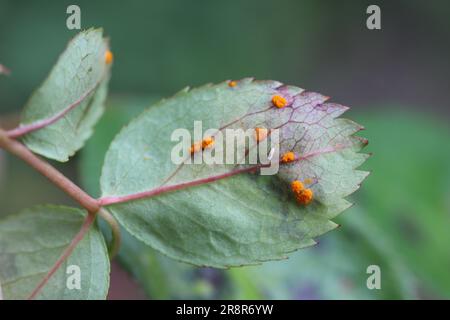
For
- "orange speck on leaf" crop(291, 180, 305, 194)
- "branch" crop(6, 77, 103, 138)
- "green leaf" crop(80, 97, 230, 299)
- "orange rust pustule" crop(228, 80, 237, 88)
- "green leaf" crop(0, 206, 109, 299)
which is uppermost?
"orange rust pustule" crop(228, 80, 237, 88)

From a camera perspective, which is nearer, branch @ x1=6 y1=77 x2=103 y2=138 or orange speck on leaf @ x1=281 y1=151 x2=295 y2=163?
orange speck on leaf @ x1=281 y1=151 x2=295 y2=163

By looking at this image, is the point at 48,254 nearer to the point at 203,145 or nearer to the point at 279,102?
the point at 203,145

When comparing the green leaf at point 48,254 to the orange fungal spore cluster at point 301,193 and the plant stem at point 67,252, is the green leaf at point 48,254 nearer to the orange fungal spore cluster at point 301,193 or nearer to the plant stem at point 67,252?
the plant stem at point 67,252

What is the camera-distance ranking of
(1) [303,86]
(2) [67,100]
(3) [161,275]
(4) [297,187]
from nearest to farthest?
(4) [297,187] → (2) [67,100] → (3) [161,275] → (1) [303,86]

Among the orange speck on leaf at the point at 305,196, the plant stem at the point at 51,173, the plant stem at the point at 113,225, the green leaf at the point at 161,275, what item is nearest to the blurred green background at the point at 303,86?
the green leaf at the point at 161,275

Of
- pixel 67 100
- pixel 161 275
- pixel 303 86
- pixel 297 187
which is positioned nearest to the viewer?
pixel 297 187

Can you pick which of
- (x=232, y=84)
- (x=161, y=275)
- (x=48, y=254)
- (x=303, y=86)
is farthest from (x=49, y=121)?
(x=303, y=86)

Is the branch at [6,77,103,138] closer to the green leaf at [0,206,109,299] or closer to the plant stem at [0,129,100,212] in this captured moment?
the plant stem at [0,129,100,212]

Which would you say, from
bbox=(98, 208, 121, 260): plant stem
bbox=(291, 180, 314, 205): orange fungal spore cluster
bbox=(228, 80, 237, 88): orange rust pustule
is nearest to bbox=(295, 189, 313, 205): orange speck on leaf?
bbox=(291, 180, 314, 205): orange fungal spore cluster
